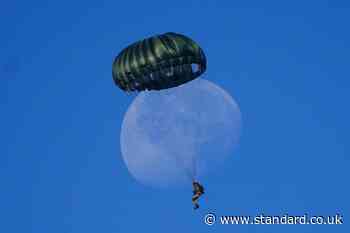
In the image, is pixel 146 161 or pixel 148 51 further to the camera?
pixel 146 161

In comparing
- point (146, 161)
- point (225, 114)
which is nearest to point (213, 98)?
point (225, 114)

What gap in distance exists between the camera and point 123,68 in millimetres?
57312

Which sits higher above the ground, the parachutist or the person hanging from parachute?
the person hanging from parachute

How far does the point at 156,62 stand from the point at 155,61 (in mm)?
83

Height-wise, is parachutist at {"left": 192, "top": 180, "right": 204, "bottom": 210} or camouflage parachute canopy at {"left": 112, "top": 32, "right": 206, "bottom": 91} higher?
camouflage parachute canopy at {"left": 112, "top": 32, "right": 206, "bottom": 91}

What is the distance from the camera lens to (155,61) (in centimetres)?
5650

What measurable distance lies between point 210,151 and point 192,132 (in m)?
1.79

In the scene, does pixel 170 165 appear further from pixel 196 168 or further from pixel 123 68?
pixel 123 68

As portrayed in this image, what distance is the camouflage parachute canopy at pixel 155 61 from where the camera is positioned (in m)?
56.6

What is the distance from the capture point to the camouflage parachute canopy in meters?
56.6

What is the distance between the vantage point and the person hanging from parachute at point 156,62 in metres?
56.6

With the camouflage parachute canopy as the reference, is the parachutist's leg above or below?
below

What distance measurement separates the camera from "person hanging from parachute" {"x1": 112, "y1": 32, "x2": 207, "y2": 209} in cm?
5662

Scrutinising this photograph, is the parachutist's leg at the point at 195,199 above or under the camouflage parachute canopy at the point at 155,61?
under
